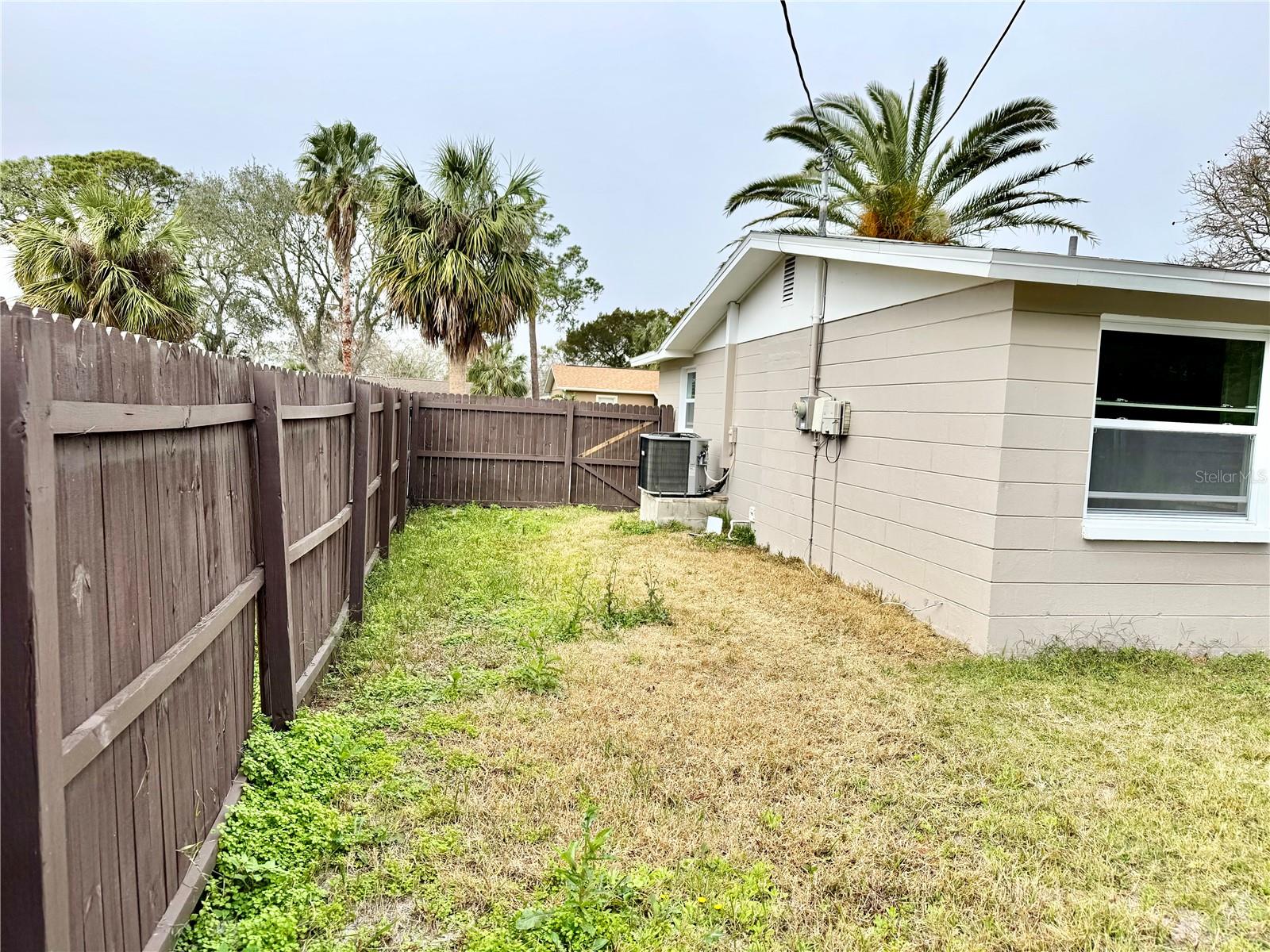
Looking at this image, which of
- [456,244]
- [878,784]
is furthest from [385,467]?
[456,244]

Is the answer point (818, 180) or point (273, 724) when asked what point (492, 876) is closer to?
point (273, 724)

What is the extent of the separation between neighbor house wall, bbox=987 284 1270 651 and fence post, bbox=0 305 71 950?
4.96 meters

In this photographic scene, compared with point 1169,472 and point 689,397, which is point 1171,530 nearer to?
point 1169,472

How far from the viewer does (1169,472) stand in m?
5.28

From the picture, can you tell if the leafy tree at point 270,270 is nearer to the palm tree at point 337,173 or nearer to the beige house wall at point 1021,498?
the palm tree at point 337,173

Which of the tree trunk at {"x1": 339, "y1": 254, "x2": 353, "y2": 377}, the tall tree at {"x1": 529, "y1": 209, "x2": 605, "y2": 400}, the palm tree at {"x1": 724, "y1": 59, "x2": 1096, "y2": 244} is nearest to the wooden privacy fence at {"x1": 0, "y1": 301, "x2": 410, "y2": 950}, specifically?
the palm tree at {"x1": 724, "y1": 59, "x2": 1096, "y2": 244}

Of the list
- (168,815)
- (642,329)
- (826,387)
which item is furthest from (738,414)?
(642,329)

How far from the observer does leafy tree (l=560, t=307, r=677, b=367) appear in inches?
1581

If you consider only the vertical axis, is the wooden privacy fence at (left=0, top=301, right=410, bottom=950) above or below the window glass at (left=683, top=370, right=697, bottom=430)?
below

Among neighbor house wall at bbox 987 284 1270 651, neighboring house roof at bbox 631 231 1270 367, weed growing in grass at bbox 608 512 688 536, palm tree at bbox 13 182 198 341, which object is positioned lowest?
weed growing in grass at bbox 608 512 688 536

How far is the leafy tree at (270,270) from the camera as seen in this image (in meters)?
27.0

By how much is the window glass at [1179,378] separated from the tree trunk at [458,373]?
12.3 m

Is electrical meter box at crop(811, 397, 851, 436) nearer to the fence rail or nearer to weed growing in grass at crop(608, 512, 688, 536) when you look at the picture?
weed growing in grass at crop(608, 512, 688, 536)

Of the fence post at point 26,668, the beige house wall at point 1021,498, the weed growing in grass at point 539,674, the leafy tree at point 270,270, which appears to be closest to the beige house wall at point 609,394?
the leafy tree at point 270,270
